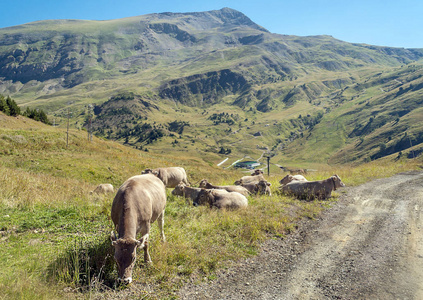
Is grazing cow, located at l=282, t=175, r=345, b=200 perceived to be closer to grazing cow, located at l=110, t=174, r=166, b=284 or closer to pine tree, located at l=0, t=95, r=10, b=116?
grazing cow, located at l=110, t=174, r=166, b=284

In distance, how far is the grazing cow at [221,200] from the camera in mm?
16000

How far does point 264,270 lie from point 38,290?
6.87 m

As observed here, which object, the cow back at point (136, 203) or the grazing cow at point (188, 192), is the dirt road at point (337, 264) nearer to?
the cow back at point (136, 203)

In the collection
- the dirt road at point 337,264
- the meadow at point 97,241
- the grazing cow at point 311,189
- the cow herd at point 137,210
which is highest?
the cow herd at point 137,210

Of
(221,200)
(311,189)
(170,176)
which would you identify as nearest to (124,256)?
(221,200)

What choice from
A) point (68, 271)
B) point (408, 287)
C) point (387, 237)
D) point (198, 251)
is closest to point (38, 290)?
point (68, 271)

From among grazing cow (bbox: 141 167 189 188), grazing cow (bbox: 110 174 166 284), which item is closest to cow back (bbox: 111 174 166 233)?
grazing cow (bbox: 110 174 166 284)

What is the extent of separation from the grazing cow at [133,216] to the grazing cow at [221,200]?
6.37 m

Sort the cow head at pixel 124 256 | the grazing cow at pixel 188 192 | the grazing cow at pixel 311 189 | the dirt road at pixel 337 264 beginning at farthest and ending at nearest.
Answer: the grazing cow at pixel 311 189
the grazing cow at pixel 188 192
the dirt road at pixel 337 264
the cow head at pixel 124 256

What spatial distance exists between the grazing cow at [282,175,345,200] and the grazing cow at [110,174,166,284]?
1320 centimetres

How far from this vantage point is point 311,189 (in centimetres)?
1995

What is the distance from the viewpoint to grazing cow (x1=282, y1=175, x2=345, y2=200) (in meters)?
19.6

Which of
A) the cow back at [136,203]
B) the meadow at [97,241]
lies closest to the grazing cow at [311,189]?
the meadow at [97,241]

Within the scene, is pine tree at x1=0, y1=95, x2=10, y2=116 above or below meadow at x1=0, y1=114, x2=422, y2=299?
above
